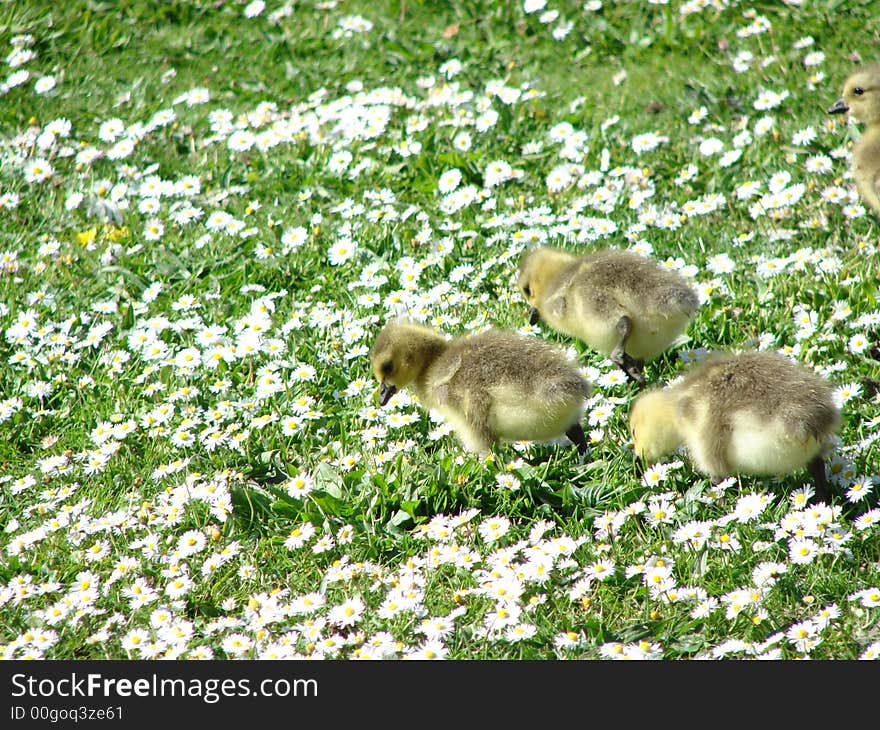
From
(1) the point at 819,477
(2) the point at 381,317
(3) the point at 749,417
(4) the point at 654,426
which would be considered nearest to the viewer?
(3) the point at 749,417

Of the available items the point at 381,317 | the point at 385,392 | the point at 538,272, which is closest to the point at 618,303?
the point at 538,272

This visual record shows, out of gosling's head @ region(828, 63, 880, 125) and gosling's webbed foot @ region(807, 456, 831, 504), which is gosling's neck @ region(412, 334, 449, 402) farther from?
gosling's head @ region(828, 63, 880, 125)

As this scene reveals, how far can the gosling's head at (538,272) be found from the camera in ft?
21.4

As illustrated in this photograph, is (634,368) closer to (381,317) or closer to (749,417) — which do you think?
(749,417)

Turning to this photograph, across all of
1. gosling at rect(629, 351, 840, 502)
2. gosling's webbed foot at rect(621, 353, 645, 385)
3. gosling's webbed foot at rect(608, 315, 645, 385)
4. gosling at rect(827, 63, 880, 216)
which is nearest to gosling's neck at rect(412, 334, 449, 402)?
gosling's webbed foot at rect(608, 315, 645, 385)

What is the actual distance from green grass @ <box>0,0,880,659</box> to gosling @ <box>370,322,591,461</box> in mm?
208

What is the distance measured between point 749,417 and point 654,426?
59cm

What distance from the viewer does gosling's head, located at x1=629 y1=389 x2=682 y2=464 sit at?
5.39 m

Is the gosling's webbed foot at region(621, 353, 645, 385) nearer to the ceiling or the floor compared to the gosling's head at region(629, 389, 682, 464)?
nearer to the floor

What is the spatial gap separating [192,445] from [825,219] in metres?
4.34

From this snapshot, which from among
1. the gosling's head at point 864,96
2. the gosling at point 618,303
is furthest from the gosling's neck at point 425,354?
the gosling's head at point 864,96

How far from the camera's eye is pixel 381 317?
23.4 feet

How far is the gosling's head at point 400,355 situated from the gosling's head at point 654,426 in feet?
3.67

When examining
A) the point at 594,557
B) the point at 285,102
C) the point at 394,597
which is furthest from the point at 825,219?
the point at 285,102
